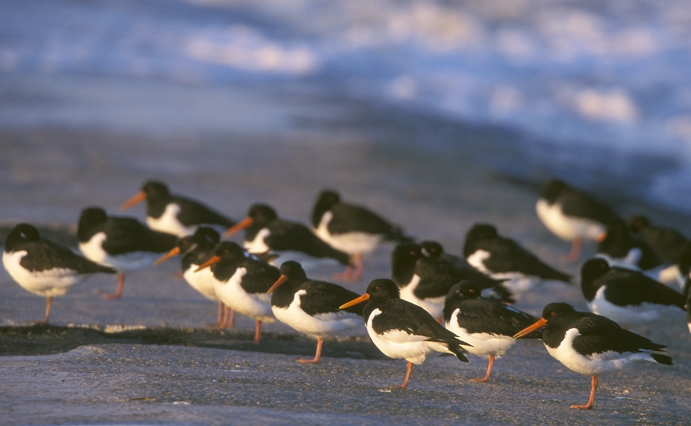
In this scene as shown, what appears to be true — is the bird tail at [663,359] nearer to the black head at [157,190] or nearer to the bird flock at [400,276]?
the bird flock at [400,276]

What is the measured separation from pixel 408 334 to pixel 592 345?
1.11 metres

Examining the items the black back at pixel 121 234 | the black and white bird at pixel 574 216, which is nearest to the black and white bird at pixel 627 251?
the black and white bird at pixel 574 216

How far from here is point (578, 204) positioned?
10.4 m

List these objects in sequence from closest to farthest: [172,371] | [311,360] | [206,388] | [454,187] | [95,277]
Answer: [206,388] → [172,371] → [311,360] → [95,277] → [454,187]

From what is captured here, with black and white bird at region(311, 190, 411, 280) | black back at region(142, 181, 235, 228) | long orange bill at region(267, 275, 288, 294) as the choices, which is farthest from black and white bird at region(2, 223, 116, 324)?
black and white bird at region(311, 190, 411, 280)

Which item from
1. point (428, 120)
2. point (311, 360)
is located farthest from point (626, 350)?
point (428, 120)

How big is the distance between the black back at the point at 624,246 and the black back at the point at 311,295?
3.90 meters

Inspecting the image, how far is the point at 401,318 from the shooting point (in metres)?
5.54

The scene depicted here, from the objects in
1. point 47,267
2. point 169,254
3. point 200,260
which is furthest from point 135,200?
point 47,267

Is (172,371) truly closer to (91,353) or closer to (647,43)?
(91,353)

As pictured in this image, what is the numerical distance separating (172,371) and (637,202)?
34.5ft

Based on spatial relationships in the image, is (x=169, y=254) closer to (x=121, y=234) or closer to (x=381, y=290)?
(x=121, y=234)

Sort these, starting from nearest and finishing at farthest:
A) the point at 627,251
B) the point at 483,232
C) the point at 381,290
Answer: the point at 381,290, the point at 483,232, the point at 627,251

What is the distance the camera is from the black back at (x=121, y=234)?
26.2ft
